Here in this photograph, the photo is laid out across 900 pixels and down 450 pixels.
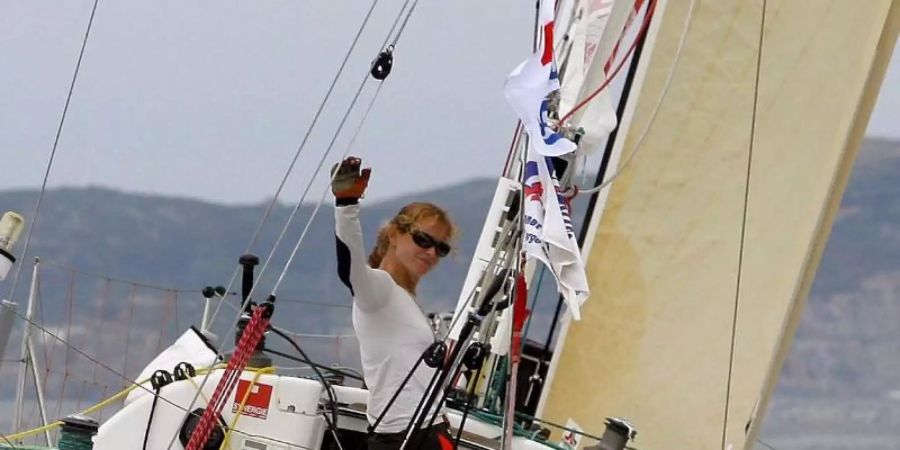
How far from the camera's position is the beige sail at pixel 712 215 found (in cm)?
589

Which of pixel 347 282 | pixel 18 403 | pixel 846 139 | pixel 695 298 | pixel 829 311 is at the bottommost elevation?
pixel 18 403

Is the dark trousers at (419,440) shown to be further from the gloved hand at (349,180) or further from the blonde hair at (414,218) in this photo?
the gloved hand at (349,180)

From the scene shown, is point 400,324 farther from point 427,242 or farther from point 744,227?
point 744,227

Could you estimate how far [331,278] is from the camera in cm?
3594

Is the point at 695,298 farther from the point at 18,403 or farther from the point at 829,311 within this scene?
the point at 829,311

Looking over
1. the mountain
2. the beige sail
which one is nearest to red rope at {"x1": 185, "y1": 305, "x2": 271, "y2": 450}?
the beige sail

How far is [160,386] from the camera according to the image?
531cm

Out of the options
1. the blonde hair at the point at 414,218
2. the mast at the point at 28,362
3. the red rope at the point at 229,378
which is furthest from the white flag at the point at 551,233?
the mast at the point at 28,362

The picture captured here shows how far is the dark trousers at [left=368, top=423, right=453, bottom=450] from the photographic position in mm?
4816

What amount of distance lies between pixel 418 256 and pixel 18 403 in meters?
A: 2.06

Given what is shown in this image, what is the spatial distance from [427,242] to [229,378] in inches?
25.5

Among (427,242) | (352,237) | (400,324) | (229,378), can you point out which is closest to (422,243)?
(427,242)

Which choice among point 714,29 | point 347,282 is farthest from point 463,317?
point 347,282

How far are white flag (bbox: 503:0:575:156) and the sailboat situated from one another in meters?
0.95
